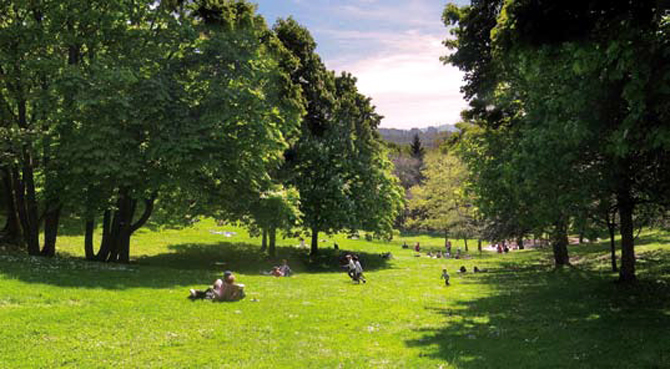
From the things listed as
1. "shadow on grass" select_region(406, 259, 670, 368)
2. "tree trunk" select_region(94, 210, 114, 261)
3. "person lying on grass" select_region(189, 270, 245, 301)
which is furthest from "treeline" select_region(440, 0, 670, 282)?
"tree trunk" select_region(94, 210, 114, 261)

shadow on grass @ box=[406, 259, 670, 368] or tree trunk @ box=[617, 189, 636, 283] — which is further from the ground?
tree trunk @ box=[617, 189, 636, 283]

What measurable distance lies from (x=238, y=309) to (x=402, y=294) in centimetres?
981

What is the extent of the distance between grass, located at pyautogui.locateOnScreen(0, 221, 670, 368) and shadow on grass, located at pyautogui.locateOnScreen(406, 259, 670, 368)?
59 mm

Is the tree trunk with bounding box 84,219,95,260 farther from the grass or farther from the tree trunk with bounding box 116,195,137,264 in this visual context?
the grass

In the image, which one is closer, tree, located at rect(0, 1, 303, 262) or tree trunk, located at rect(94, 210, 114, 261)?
tree, located at rect(0, 1, 303, 262)

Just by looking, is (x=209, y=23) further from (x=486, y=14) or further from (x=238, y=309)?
(x=238, y=309)

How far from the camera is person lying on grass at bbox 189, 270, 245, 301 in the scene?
18.5 m

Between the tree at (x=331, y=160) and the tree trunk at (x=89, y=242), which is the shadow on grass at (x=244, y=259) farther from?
the tree trunk at (x=89, y=242)

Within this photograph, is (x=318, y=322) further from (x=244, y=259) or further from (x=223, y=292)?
(x=244, y=259)

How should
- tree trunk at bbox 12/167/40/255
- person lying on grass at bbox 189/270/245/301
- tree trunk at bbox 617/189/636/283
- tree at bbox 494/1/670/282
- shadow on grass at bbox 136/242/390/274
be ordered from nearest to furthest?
tree at bbox 494/1/670/282, person lying on grass at bbox 189/270/245/301, tree trunk at bbox 617/189/636/283, tree trunk at bbox 12/167/40/255, shadow on grass at bbox 136/242/390/274

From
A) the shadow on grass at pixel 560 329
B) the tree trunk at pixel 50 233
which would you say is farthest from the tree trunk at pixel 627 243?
the tree trunk at pixel 50 233

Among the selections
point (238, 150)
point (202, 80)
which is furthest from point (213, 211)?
point (202, 80)

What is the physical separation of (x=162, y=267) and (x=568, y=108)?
2381 cm

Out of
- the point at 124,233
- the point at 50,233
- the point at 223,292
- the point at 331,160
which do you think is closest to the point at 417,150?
the point at 331,160
